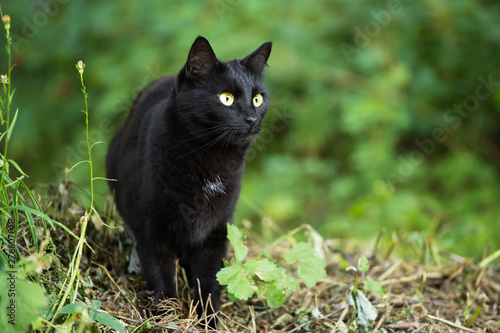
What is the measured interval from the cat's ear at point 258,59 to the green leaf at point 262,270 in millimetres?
771

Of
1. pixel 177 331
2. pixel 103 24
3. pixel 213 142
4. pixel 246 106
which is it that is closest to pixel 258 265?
pixel 177 331

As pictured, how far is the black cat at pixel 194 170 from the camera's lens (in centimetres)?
180

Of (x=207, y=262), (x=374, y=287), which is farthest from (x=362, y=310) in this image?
(x=207, y=262)

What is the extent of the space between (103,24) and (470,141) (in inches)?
125

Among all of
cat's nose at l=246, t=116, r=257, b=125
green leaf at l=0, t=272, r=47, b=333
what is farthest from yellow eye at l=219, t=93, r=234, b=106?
green leaf at l=0, t=272, r=47, b=333

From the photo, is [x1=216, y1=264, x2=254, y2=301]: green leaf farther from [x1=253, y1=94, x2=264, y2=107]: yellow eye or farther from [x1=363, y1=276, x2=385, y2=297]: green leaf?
[x1=253, y1=94, x2=264, y2=107]: yellow eye

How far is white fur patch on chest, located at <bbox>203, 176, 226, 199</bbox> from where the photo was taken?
5.96ft

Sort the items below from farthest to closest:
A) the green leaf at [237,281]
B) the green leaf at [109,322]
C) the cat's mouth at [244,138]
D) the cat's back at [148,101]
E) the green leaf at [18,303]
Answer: the cat's back at [148,101] → the cat's mouth at [244,138] → the green leaf at [237,281] → the green leaf at [109,322] → the green leaf at [18,303]

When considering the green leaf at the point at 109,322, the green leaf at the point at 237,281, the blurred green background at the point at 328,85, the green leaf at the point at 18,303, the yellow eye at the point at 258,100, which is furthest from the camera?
the blurred green background at the point at 328,85

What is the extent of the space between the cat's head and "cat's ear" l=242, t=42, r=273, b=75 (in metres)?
0.09

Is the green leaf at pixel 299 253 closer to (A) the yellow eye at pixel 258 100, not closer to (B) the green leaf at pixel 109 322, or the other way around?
(A) the yellow eye at pixel 258 100

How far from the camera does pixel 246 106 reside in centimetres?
186

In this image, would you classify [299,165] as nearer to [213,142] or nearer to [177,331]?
[213,142]

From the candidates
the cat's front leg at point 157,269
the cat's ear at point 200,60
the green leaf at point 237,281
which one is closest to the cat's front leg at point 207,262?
the cat's front leg at point 157,269
